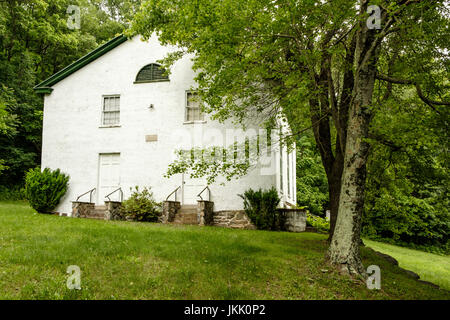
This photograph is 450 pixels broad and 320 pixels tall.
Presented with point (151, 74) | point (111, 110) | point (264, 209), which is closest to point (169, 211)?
point (264, 209)

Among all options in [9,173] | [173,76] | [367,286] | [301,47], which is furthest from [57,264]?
[9,173]

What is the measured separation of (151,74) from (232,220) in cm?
764

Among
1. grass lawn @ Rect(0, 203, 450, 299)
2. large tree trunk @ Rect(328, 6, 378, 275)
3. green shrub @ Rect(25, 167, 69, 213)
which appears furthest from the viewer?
green shrub @ Rect(25, 167, 69, 213)

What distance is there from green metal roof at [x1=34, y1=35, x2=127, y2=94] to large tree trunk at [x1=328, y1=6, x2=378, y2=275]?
39.0 ft

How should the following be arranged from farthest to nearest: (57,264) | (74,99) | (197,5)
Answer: (74,99) → (197,5) → (57,264)

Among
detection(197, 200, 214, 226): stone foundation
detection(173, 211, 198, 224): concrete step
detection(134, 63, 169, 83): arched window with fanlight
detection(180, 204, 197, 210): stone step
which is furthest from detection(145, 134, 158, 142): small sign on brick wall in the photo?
detection(197, 200, 214, 226): stone foundation

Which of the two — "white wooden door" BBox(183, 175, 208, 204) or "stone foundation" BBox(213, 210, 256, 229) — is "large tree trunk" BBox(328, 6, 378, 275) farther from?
"white wooden door" BBox(183, 175, 208, 204)

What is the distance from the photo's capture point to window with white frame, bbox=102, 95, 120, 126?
51.6 ft

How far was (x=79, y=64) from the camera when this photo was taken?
16078 mm

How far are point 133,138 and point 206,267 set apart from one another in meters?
9.52

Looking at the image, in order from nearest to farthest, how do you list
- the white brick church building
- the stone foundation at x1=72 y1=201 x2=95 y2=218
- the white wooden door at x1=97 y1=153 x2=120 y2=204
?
the stone foundation at x1=72 y1=201 x2=95 y2=218
the white brick church building
the white wooden door at x1=97 y1=153 x2=120 y2=204

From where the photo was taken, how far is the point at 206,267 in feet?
23.4
